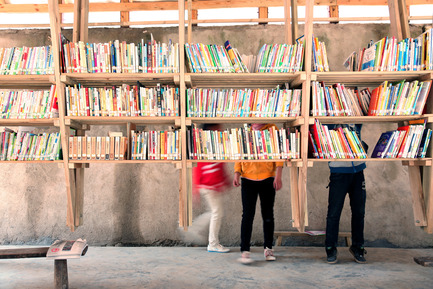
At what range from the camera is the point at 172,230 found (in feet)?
15.9

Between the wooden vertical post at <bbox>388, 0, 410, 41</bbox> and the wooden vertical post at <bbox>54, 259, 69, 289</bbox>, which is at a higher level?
the wooden vertical post at <bbox>388, 0, 410, 41</bbox>

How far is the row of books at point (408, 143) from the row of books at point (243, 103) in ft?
2.94

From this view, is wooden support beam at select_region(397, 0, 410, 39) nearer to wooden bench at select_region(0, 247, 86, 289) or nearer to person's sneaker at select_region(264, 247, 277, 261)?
person's sneaker at select_region(264, 247, 277, 261)

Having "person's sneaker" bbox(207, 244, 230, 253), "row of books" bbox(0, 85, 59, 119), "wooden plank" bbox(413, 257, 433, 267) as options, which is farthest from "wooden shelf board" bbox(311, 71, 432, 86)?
"row of books" bbox(0, 85, 59, 119)

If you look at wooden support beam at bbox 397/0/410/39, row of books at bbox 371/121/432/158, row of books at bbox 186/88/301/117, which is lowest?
row of books at bbox 371/121/432/158

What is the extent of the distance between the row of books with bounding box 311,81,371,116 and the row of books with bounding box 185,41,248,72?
685mm

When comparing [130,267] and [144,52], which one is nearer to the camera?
[144,52]

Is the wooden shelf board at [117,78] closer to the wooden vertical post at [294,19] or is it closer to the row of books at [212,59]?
the row of books at [212,59]

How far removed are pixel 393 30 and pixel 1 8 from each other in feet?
15.5

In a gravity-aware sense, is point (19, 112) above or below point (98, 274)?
above

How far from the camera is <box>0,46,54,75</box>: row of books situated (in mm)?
3481

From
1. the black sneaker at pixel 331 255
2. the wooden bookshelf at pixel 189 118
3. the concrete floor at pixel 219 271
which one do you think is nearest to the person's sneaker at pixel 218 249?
the concrete floor at pixel 219 271

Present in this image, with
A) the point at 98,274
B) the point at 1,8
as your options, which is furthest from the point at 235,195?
the point at 1,8

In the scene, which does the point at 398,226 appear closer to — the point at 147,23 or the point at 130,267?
the point at 130,267
